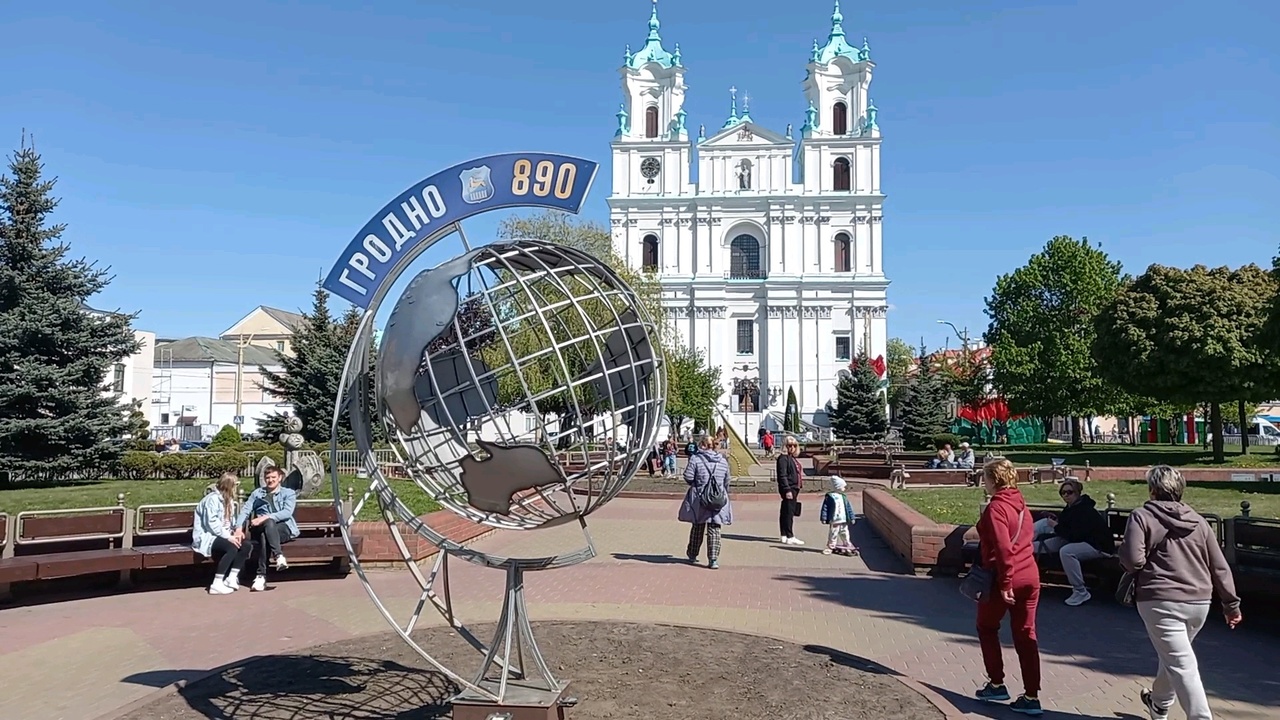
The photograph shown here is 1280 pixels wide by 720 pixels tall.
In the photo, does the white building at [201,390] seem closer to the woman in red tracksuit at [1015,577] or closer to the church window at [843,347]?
the church window at [843,347]

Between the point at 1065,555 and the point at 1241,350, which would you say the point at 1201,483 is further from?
the point at 1065,555

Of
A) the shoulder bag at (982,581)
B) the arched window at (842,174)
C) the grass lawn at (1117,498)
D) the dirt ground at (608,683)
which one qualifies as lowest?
the dirt ground at (608,683)

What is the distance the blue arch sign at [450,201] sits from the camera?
5863 mm

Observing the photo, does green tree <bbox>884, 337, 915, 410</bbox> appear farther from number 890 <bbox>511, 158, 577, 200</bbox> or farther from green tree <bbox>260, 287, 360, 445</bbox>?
number 890 <bbox>511, 158, 577, 200</bbox>

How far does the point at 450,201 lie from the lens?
19.5 feet

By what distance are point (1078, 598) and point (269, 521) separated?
9.17 metres

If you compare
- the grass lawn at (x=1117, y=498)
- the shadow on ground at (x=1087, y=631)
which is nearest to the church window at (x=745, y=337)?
the grass lawn at (x=1117, y=498)

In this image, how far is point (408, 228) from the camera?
19.5ft

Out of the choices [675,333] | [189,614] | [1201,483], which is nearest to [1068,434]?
[675,333]

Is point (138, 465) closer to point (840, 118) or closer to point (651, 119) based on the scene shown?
point (651, 119)

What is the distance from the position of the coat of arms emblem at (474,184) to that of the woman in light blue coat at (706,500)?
6779 millimetres

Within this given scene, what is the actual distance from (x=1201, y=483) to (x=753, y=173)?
52087 millimetres

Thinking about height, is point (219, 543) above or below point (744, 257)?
below

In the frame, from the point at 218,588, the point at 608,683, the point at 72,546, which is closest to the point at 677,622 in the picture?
the point at 608,683
